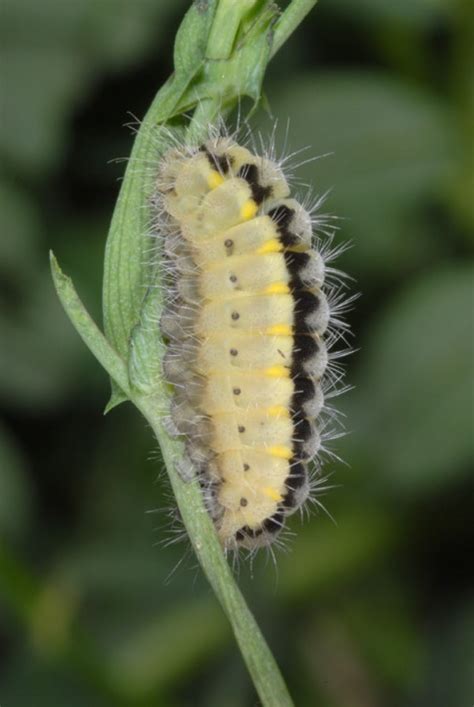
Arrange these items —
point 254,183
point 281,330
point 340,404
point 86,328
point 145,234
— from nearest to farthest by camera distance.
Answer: point 86,328, point 145,234, point 281,330, point 254,183, point 340,404

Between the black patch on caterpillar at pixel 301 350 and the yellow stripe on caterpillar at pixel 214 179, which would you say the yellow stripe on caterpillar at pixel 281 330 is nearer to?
the black patch on caterpillar at pixel 301 350

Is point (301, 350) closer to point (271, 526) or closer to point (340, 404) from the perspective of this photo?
point (271, 526)

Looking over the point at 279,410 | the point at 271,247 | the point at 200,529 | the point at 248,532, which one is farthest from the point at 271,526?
the point at 271,247

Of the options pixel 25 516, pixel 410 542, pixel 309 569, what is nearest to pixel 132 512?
pixel 25 516

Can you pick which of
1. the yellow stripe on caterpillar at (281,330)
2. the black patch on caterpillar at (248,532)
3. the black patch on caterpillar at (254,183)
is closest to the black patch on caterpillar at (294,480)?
the black patch on caterpillar at (248,532)

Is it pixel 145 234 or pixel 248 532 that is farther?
pixel 248 532

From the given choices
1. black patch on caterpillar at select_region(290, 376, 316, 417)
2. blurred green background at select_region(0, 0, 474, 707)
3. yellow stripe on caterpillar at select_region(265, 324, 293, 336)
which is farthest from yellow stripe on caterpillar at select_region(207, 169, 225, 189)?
blurred green background at select_region(0, 0, 474, 707)

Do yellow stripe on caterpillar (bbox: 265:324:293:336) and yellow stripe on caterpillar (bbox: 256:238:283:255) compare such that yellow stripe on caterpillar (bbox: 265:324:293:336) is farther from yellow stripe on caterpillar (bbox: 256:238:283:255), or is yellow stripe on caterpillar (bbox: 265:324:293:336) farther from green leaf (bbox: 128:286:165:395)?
green leaf (bbox: 128:286:165:395)
